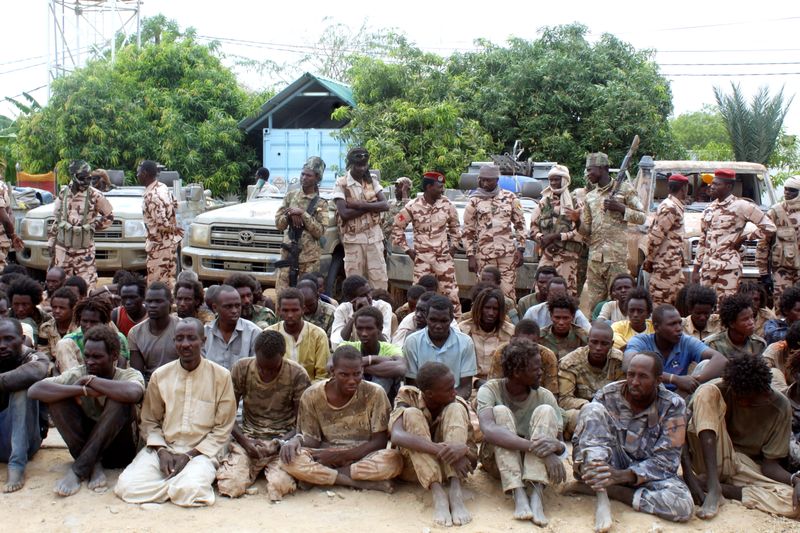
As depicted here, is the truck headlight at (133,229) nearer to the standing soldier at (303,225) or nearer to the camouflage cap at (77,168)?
the camouflage cap at (77,168)

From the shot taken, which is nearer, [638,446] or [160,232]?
[638,446]

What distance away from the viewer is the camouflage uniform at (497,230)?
913 centimetres

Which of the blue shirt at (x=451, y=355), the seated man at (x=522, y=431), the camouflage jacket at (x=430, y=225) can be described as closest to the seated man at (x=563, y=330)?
the blue shirt at (x=451, y=355)

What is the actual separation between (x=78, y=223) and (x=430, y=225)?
388 cm

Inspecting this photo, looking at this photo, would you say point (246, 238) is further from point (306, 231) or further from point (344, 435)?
point (344, 435)

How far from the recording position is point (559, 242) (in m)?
9.16

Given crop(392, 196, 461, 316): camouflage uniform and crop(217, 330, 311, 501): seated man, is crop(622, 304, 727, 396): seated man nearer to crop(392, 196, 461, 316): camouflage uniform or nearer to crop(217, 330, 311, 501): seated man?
crop(217, 330, 311, 501): seated man

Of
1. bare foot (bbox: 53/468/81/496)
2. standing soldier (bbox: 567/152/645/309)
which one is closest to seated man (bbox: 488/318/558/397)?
bare foot (bbox: 53/468/81/496)

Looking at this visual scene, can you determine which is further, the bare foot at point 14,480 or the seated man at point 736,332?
the seated man at point 736,332

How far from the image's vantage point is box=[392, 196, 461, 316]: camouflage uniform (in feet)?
29.9

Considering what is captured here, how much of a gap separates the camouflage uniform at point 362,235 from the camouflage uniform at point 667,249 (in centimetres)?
279

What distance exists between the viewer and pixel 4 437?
5500mm

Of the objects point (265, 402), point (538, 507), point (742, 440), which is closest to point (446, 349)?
point (265, 402)

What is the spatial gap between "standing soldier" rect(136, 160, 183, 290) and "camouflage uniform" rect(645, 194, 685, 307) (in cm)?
522
